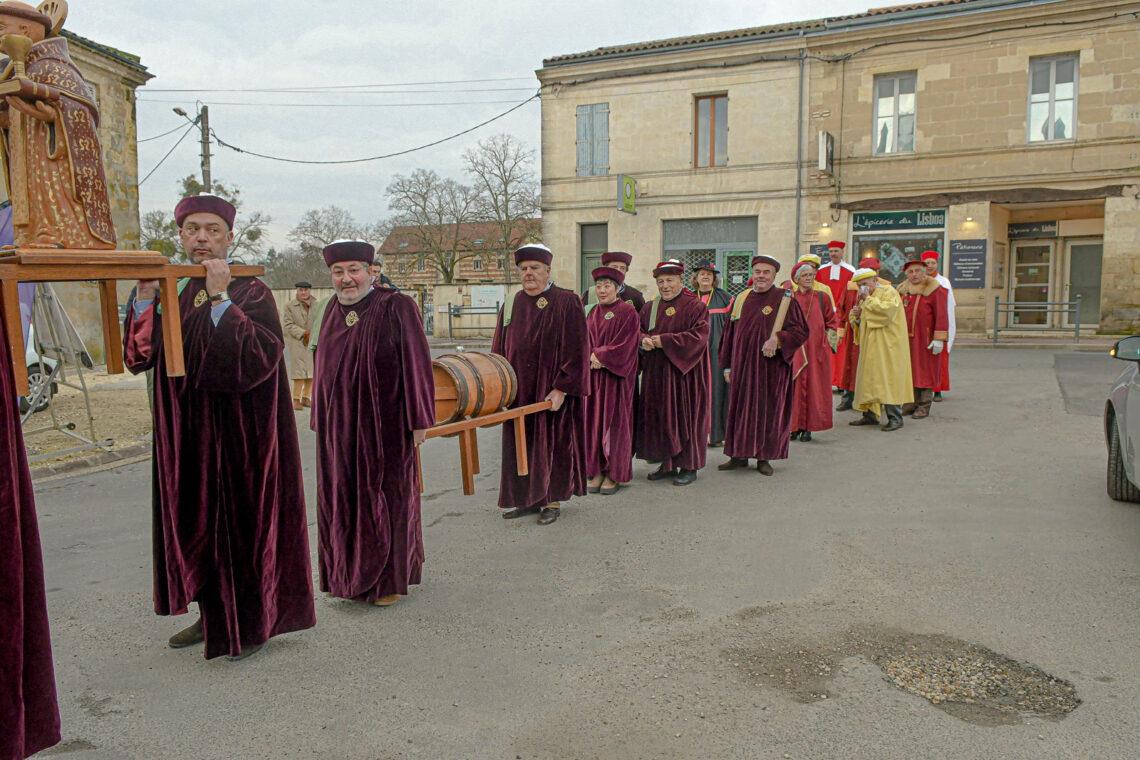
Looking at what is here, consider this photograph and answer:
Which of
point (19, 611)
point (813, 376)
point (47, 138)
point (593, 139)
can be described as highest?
point (593, 139)

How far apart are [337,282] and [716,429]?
5.72 m

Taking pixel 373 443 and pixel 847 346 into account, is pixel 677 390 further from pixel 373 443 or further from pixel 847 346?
pixel 847 346

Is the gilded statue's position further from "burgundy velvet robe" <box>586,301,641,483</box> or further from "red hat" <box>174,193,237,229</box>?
"burgundy velvet robe" <box>586,301,641,483</box>

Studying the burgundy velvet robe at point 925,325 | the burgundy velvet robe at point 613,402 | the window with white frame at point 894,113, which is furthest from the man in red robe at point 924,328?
the window with white frame at point 894,113

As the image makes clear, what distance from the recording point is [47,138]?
299cm

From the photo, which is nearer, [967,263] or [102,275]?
[102,275]

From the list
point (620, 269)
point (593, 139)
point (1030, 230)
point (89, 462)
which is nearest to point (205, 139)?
point (593, 139)

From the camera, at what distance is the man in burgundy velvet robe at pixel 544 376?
19.2ft

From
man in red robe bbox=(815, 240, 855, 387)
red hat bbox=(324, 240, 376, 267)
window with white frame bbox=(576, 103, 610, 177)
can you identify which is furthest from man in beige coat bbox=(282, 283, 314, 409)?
window with white frame bbox=(576, 103, 610, 177)

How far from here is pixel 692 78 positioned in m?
23.1

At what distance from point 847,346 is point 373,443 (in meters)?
8.49

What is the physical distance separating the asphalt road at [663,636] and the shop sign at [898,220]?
621 inches

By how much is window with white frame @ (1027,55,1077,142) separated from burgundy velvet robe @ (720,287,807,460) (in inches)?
642

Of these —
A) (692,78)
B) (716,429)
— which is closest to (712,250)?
(692,78)
